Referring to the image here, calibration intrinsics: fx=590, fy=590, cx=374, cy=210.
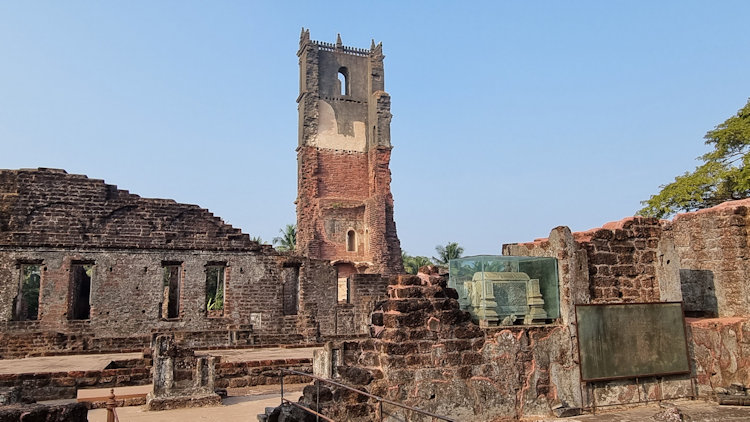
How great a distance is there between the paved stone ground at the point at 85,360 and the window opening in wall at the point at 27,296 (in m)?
3.31

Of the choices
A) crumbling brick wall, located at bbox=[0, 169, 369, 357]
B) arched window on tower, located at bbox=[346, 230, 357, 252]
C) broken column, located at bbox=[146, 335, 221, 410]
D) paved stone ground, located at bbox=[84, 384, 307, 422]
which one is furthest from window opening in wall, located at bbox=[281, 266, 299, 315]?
broken column, located at bbox=[146, 335, 221, 410]

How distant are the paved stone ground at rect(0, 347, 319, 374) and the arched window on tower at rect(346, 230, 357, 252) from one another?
16728 mm

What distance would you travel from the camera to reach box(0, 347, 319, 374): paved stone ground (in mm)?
11984

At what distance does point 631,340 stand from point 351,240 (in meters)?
27.1

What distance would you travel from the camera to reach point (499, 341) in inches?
257

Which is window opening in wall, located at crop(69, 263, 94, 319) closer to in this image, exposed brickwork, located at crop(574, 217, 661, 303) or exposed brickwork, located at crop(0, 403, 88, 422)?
exposed brickwork, located at crop(0, 403, 88, 422)

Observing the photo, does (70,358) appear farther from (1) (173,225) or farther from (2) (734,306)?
(2) (734,306)

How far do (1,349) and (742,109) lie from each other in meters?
24.1

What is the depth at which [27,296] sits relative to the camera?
31078 millimetres

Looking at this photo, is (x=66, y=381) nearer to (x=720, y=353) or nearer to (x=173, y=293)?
(x=720, y=353)

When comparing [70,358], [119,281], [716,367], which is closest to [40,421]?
[716,367]

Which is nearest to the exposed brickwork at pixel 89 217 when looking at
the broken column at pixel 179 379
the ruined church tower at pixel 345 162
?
the broken column at pixel 179 379

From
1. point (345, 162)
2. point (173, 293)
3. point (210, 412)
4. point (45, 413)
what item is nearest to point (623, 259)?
point (210, 412)

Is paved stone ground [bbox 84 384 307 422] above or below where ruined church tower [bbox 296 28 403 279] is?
below
